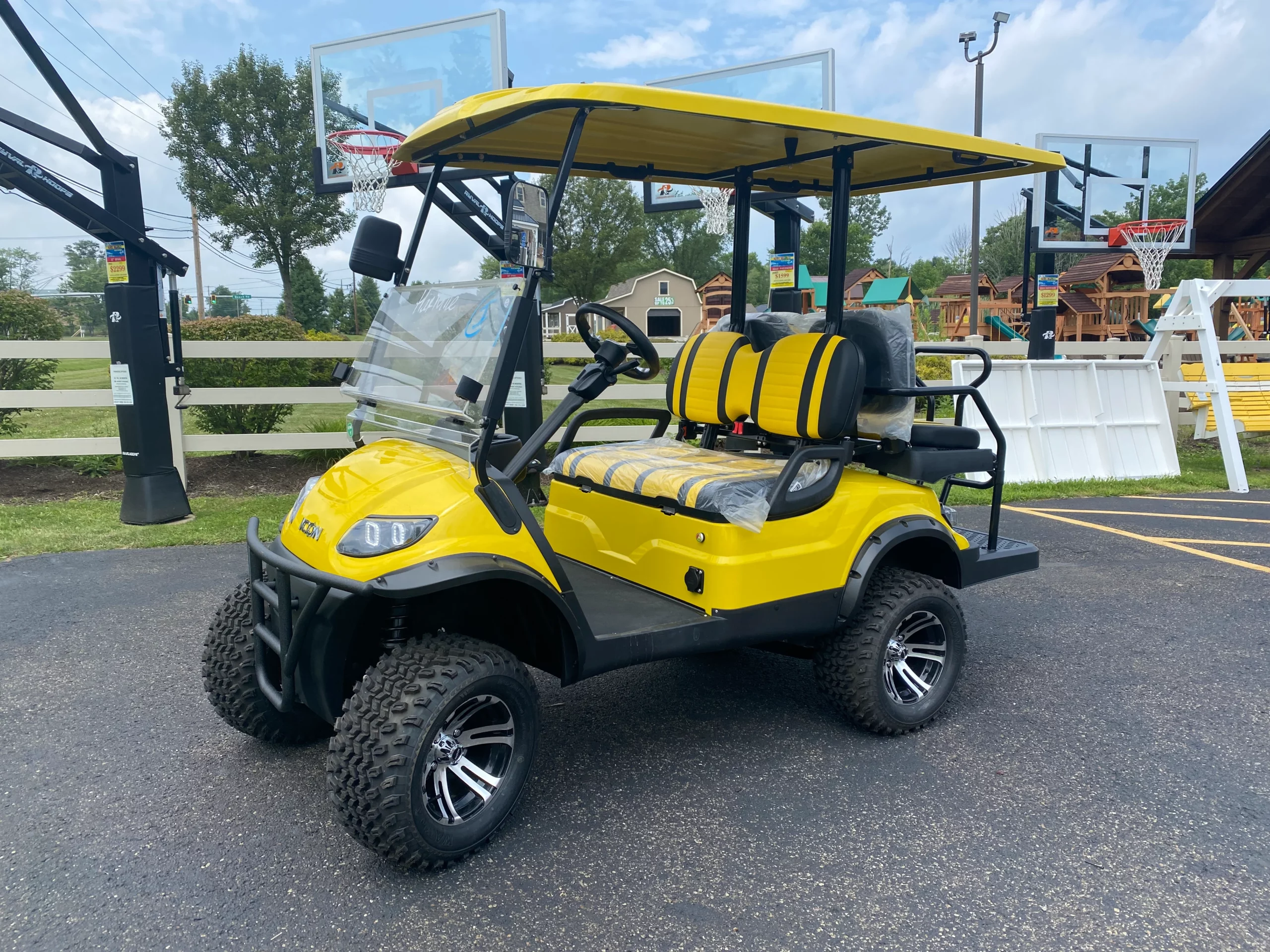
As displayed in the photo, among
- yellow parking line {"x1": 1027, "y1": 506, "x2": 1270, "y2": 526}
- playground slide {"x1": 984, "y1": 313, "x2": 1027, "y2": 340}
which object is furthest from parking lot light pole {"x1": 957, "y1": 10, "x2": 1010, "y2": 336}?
yellow parking line {"x1": 1027, "y1": 506, "x2": 1270, "y2": 526}

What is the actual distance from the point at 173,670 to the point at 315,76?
23.5 feet

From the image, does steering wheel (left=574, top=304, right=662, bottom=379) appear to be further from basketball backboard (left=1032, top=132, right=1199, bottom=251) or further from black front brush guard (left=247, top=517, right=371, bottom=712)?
basketball backboard (left=1032, top=132, right=1199, bottom=251)

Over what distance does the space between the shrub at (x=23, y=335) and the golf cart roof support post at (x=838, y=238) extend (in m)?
8.07

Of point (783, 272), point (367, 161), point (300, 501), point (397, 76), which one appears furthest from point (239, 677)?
point (397, 76)

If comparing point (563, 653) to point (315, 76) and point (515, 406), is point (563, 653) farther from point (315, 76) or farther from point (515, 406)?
point (315, 76)

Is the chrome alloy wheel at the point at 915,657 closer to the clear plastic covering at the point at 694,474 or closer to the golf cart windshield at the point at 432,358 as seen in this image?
the clear plastic covering at the point at 694,474

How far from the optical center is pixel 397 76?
8.77m

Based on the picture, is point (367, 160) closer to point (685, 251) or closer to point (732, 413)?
point (732, 413)

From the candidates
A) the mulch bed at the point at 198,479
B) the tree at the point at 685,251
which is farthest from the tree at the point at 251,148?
the tree at the point at 685,251

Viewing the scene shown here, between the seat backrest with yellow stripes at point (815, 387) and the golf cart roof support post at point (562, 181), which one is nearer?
the golf cart roof support post at point (562, 181)

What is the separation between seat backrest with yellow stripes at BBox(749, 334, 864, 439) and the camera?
10.7 feet

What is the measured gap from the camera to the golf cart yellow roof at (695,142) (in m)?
2.74

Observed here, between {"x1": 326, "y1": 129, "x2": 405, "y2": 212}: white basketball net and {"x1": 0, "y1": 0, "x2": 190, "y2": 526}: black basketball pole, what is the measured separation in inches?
84.5

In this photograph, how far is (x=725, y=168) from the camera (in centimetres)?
411
